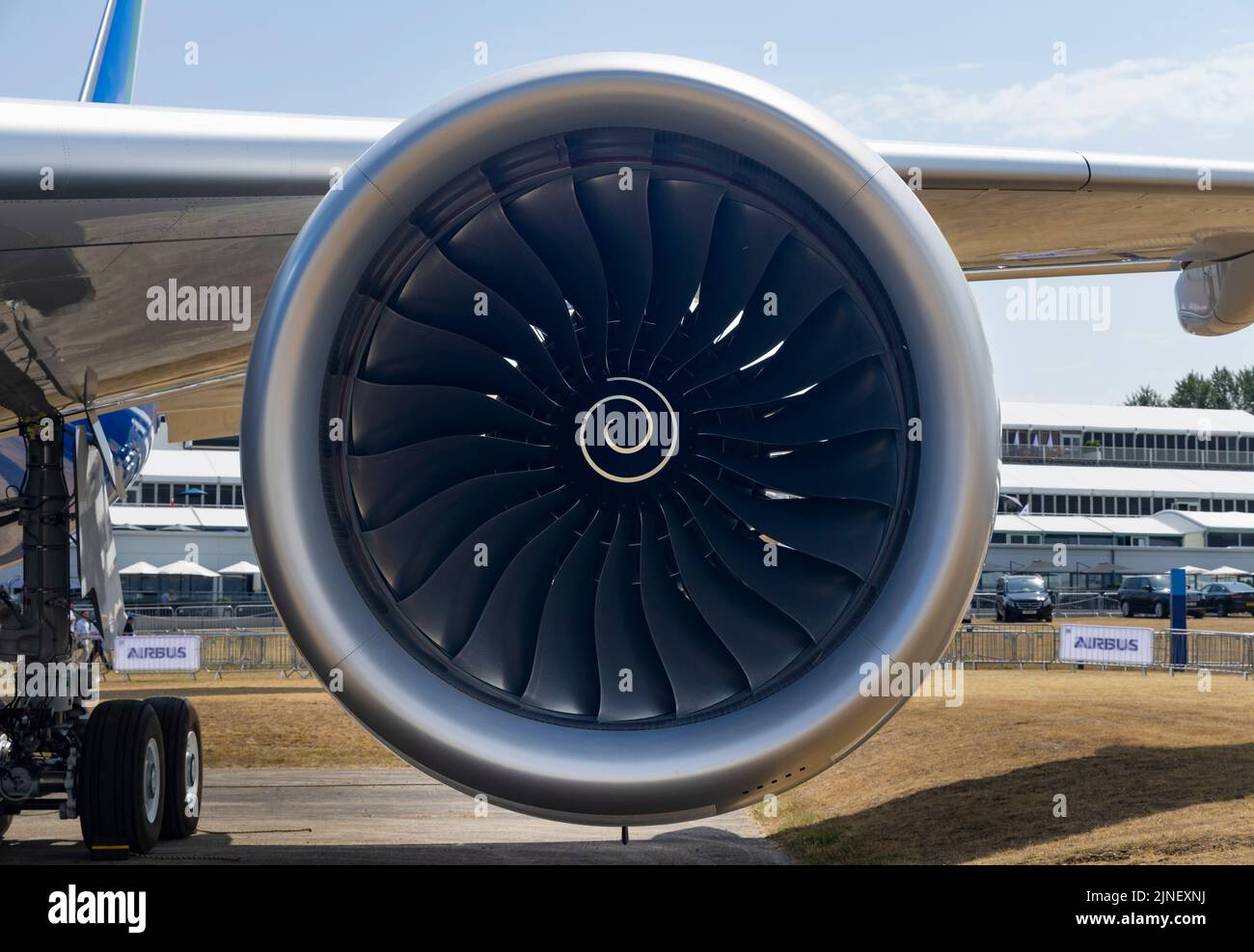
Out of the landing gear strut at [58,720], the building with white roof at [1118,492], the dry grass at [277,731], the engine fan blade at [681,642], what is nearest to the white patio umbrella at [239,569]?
the dry grass at [277,731]

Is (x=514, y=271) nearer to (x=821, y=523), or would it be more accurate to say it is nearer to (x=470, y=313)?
(x=470, y=313)

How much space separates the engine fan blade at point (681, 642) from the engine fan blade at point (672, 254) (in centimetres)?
59

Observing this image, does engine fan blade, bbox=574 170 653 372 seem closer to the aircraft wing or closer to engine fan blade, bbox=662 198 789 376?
engine fan blade, bbox=662 198 789 376

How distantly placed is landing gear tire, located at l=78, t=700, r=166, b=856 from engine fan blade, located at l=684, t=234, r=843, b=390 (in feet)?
16.8

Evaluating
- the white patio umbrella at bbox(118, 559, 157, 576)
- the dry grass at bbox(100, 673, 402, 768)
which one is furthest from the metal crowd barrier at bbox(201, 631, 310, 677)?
the white patio umbrella at bbox(118, 559, 157, 576)

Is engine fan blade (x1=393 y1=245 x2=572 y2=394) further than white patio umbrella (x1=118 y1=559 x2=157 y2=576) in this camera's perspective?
No

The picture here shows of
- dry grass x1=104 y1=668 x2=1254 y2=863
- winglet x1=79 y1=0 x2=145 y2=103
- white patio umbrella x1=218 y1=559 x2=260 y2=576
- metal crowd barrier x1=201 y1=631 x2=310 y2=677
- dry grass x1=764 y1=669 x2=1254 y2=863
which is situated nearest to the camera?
dry grass x1=764 y1=669 x2=1254 y2=863

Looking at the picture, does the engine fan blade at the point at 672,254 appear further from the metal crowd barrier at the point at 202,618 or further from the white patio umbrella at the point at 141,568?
the white patio umbrella at the point at 141,568

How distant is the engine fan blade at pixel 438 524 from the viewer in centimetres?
415

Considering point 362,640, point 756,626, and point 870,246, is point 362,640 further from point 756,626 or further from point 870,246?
point 870,246

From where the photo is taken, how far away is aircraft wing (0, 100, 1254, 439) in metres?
4.90

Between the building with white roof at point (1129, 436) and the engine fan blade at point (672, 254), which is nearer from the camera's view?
the engine fan blade at point (672, 254)

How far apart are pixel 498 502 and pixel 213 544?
4677 cm

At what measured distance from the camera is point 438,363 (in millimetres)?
4422
